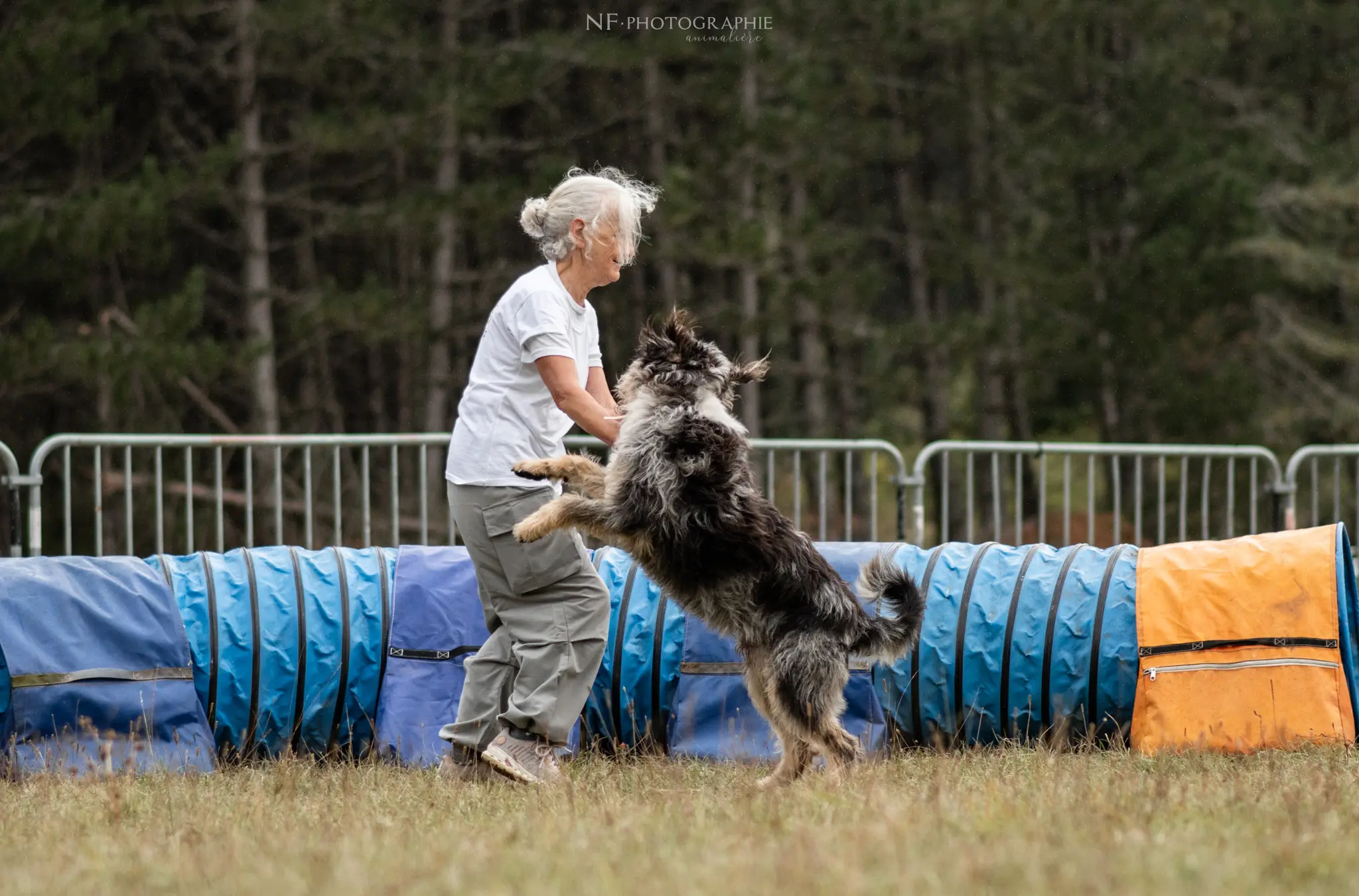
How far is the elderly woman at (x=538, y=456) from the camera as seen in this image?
4574 mm

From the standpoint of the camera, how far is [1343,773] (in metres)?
4.25

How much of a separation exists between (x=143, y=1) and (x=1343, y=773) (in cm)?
1357

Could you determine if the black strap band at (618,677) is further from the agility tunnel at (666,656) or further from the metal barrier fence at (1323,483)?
the metal barrier fence at (1323,483)

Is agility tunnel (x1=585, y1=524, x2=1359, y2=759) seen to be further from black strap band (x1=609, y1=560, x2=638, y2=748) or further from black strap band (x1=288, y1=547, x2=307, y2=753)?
black strap band (x1=288, y1=547, x2=307, y2=753)

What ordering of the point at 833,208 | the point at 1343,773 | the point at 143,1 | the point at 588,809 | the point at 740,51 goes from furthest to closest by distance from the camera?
the point at 833,208 → the point at 740,51 → the point at 143,1 → the point at 1343,773 → the point at 588,809

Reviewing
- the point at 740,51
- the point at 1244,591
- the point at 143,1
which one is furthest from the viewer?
the point at 740,51

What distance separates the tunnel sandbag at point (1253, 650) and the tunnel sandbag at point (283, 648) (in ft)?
9.45

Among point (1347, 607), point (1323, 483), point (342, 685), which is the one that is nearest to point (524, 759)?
point (342, 685)

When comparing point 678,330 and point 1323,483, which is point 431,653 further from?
point 1323,483

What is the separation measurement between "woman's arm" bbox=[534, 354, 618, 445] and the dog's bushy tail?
941 mm

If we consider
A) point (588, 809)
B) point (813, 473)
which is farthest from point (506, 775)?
point (813, 473)

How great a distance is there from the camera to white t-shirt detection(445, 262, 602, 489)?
455 cm

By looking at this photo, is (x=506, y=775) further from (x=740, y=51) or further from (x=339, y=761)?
(x=740, y=51)

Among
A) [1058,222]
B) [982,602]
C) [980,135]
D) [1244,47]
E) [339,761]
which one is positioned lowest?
[339,761]
